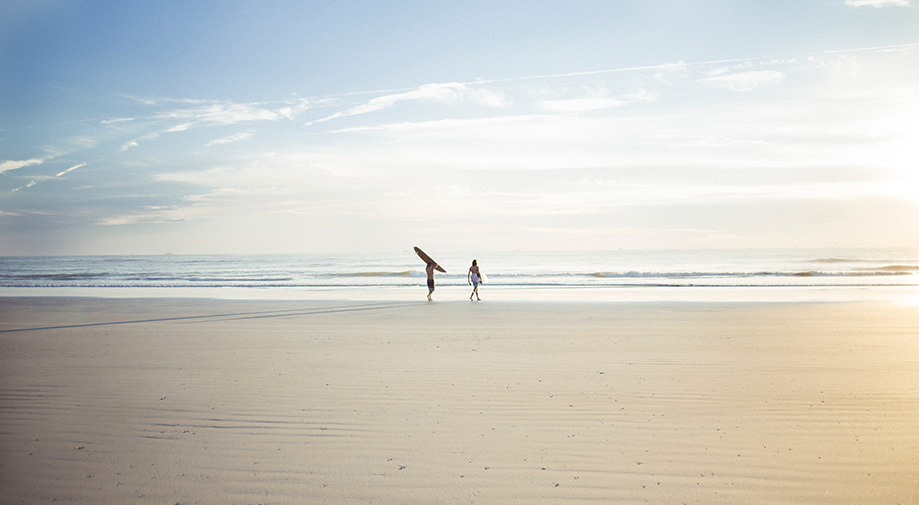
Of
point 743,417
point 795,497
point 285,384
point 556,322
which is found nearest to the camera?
point 795,497

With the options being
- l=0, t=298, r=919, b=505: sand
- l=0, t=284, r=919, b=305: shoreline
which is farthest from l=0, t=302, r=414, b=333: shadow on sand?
l=0, t=284, r=919, b=305: shoreline

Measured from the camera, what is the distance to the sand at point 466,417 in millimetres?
4242

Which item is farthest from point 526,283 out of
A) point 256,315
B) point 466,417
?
point 466,417

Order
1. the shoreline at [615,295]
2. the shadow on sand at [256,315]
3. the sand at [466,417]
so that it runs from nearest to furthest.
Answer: the sand at [466,417] → the shadow on sand at [256,315] → the shoreline at [615,295]

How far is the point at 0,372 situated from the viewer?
8172mm

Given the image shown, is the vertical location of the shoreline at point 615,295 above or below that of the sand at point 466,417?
above

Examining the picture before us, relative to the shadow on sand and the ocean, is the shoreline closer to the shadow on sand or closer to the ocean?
the ocean

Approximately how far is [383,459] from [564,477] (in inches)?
63.5

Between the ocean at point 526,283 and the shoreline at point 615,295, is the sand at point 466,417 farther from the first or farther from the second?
the ocean at point 526,283

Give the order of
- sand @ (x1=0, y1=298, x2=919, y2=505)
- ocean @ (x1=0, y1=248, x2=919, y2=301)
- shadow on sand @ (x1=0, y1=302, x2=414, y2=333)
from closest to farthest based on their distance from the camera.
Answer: sand @ (x1=0, y1=298, x2=919, y2=505)
shadow on sand @ (x1=0, y1=302, x2=414, y2=333)
ocean @ (x1=0, y1=248, x2=919, y2=301)

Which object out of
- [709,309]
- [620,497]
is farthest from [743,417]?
[709,309]

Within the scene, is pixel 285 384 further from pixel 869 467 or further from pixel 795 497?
pixel 869 467

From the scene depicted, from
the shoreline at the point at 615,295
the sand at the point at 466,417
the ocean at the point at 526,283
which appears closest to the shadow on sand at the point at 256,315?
the sand at the point at 466,417

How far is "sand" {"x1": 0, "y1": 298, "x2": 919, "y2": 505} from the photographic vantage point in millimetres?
4242
